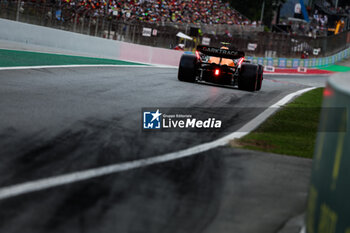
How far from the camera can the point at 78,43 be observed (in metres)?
26.8

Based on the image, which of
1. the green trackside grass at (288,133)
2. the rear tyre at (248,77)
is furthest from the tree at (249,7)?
the green trackside grass at (288,133)

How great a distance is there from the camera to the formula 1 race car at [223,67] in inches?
652

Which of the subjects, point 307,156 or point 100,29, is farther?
point 100,29

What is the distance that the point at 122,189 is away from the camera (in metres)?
5.36

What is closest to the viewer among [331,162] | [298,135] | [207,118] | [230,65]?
[331,162]

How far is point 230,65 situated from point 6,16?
1359 centimetres

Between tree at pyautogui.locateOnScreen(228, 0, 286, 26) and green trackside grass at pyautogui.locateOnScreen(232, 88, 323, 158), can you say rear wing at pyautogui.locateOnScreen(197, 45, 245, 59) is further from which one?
tree at pyautogui.locateOnScreen(228, 0, 286, 26)

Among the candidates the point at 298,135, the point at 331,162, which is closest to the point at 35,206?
the point at 331,162

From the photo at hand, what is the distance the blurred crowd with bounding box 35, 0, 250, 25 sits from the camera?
30.7 m

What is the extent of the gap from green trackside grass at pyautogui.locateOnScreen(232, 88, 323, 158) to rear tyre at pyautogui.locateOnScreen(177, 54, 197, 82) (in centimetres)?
395

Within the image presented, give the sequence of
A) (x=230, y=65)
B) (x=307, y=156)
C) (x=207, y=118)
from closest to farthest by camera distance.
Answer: (x=307, y=156)
(x=207, y=118)
(x=230, y=65)

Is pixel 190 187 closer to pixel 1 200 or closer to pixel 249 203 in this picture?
pixel 249 203

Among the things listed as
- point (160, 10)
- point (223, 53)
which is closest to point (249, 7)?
point (160, 10)

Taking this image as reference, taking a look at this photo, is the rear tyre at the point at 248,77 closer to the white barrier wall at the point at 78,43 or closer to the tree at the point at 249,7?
the white barrier wall at the point at 78,43
